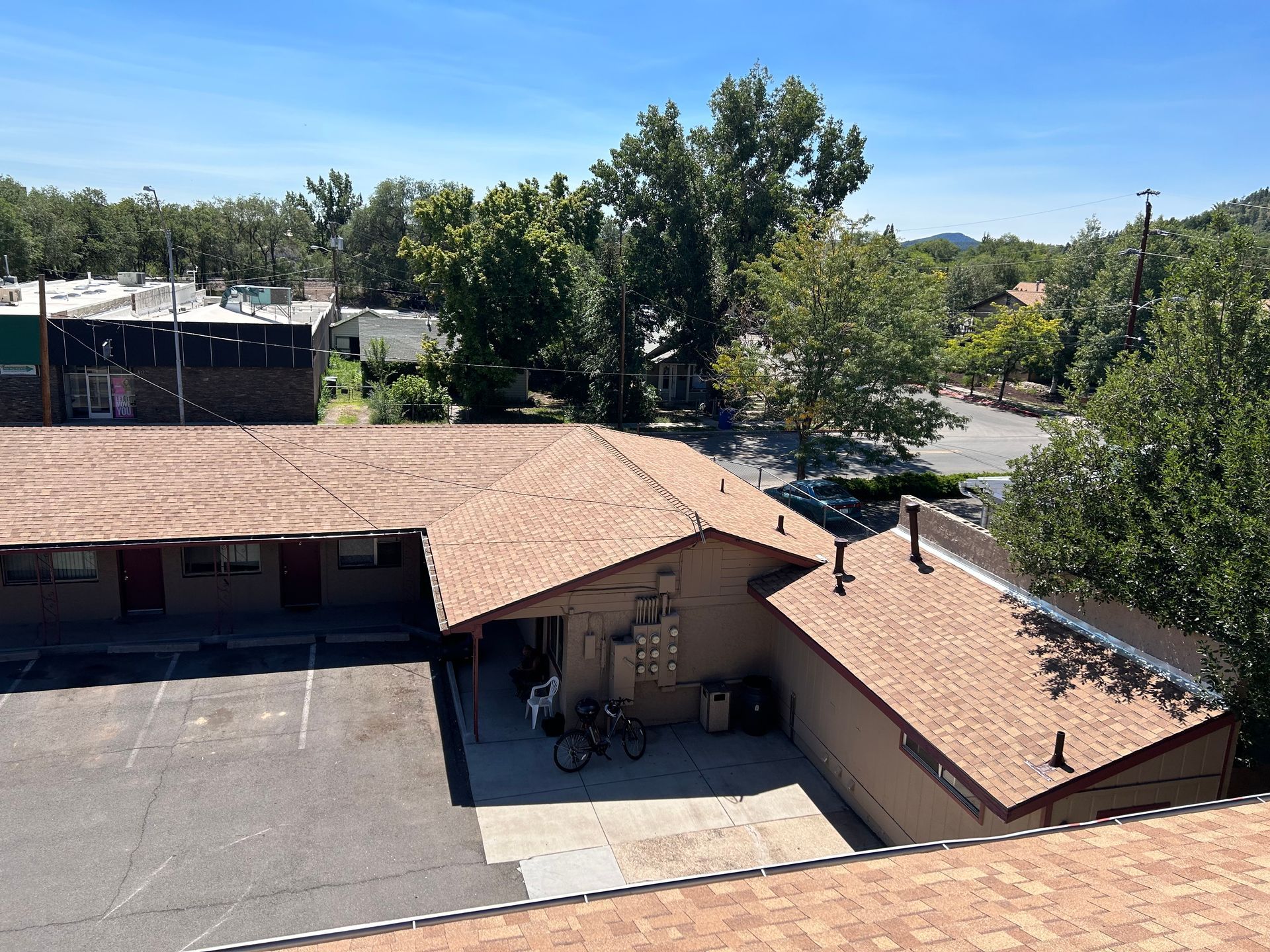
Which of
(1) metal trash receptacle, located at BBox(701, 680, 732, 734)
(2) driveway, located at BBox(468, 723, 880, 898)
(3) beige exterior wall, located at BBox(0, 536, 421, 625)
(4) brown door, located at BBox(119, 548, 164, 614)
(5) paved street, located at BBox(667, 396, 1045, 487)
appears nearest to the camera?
(2) driveway, located at BBox(468, 723, 880, 898)

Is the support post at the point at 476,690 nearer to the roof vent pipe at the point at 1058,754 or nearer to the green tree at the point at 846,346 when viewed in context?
the roof vent pipe at the point at 1058,754

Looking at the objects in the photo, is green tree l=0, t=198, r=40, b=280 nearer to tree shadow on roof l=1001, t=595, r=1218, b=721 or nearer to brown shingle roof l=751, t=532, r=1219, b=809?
brown shingle roof l=751, t=532, r=1219, b=809

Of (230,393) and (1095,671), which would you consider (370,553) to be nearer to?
(1095,671)

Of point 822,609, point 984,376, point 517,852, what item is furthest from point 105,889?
point 984,376

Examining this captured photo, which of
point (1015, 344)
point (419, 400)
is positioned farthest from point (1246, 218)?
point (419, 400)

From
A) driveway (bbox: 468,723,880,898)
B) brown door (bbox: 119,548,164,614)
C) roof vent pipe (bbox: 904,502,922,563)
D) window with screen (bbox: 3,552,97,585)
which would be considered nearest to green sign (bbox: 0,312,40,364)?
window with screen (bbox: 3,552,97,585)

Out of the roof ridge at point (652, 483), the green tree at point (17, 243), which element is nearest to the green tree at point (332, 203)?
the green tree at point (17, 243)
